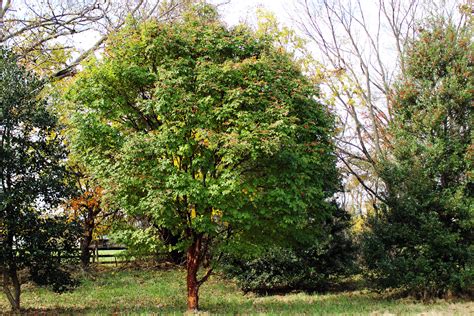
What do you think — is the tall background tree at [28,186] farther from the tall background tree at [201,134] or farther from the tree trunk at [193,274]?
the tree trunk at [193,274]

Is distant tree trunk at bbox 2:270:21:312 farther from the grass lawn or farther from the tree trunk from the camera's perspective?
the tree trunk

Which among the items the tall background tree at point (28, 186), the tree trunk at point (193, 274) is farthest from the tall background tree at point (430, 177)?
the tall background tree at point (28, 186)

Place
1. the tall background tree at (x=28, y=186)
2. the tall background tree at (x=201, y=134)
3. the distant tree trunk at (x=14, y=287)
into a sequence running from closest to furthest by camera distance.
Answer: the tall background tree at (x=201, y=134), the tall background tree at (x=28, y=186), the distant tree trunk at (x=14, y=287)

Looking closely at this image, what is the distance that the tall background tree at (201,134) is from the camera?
9859 millimetres

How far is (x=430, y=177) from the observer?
1360cm

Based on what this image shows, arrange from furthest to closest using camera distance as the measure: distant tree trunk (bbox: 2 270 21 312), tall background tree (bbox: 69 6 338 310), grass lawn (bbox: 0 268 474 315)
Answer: grass lawn (bbox: 0 268 474 315) → distant tree trunk (bbox: 2 270 21 312) → tall background tree (bbox: 69 6 338 310)

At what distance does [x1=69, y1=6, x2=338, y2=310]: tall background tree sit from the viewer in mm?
9859

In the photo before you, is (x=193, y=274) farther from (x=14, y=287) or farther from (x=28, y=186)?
(x=28, y=186)

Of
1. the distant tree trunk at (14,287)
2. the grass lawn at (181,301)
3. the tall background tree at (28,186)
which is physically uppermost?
the tall background tree at (28,186)

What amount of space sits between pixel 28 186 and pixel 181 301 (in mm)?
6314

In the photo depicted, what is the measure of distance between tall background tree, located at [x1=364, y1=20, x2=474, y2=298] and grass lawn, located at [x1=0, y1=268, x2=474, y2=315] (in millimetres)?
890

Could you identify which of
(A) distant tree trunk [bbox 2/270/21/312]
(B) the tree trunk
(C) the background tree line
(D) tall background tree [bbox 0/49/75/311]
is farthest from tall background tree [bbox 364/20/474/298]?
(A) distant tree trunk [bbox 2/270/21/312]

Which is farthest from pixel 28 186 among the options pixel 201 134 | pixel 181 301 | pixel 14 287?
pixel 181 301

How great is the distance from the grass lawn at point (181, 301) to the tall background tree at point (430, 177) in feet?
2.92
